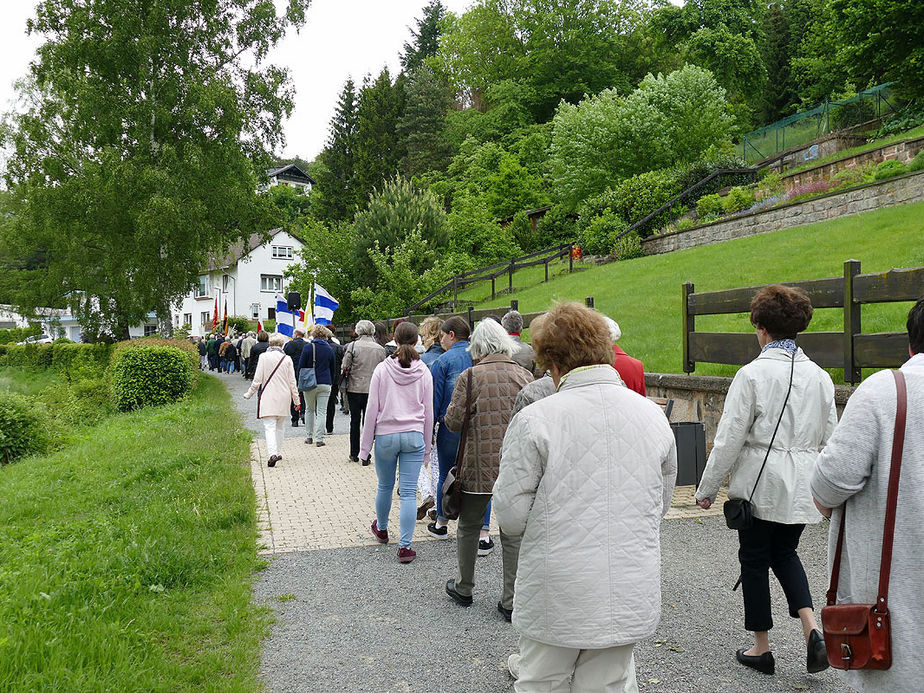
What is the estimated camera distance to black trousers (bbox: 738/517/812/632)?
3637 millimetres

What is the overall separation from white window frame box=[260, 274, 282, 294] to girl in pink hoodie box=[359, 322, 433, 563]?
5413cm

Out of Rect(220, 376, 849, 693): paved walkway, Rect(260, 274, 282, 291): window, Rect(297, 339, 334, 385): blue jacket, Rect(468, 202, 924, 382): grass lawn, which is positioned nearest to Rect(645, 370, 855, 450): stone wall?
Rect(468, 202, 924, 382): grass lawn

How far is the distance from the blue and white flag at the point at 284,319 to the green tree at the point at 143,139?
6.73 metres

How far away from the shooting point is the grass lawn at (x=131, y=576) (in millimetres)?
3639

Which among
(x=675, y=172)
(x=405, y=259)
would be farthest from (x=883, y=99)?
(x=405, y=259)

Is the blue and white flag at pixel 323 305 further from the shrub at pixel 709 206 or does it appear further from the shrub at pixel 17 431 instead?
the shrub at pixel 709 206

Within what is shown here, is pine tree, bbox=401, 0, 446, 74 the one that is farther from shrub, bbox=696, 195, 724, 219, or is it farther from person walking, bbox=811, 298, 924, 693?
person walking, bbox=811, 298, 924, 693

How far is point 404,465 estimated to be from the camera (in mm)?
5781

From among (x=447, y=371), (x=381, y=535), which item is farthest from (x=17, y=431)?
(x=447, y=371)

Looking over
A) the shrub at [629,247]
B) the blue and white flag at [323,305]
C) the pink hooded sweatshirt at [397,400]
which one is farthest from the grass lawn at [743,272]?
the blue and white flag at [323,305]

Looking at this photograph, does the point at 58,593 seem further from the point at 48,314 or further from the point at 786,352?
the point at 48,314

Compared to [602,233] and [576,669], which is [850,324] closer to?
[576,669]

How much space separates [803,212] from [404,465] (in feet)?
53.1

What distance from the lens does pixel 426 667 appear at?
3848 mm
